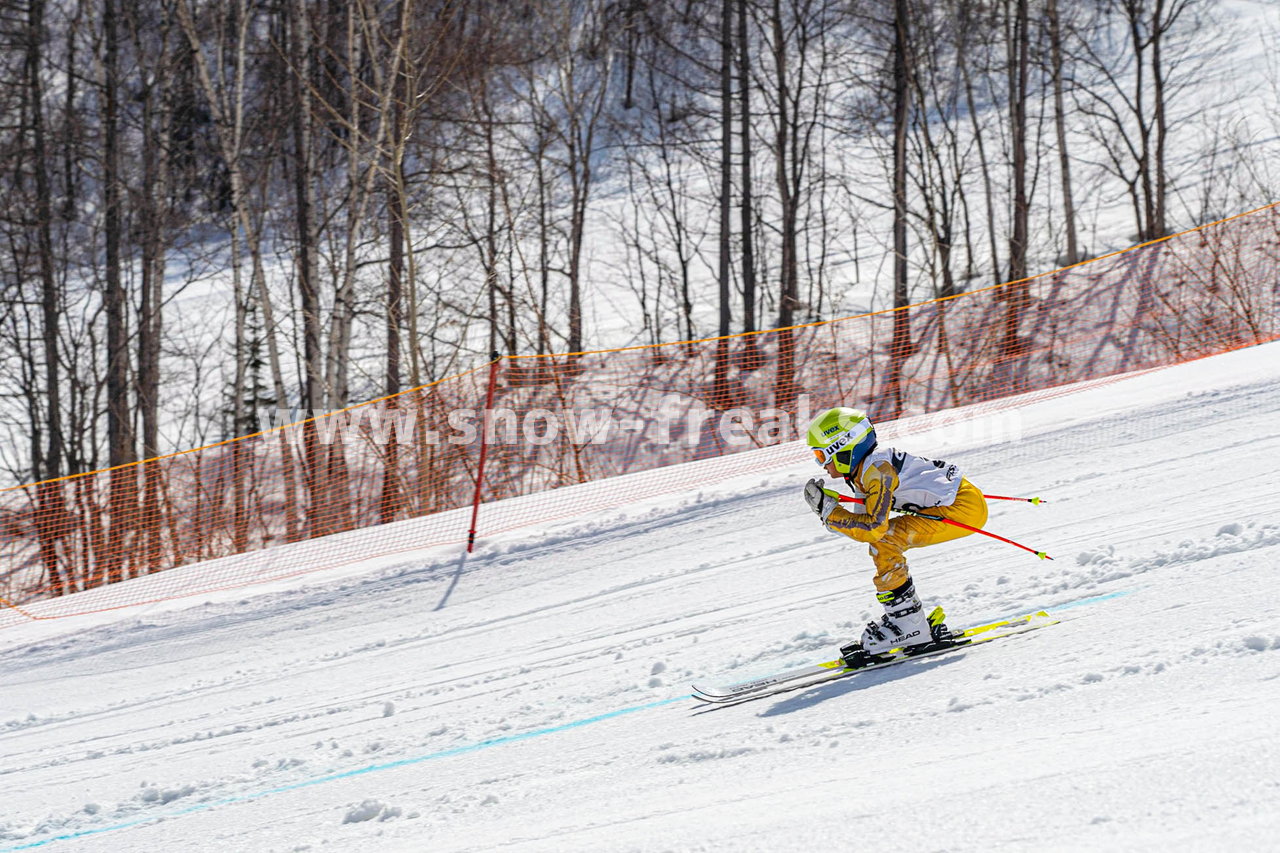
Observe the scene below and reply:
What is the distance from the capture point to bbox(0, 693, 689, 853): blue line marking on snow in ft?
19.5

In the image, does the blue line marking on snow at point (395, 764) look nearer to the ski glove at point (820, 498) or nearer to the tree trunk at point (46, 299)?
the ski glove at point (820, 498)

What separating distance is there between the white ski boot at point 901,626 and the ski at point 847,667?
0.05 meters

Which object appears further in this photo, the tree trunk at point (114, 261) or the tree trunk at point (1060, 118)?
the tree trunk at point (1060, 118)

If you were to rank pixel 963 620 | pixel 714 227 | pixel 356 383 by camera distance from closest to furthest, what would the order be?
pixel 963 620
pixel 356 383
pixel 714 227

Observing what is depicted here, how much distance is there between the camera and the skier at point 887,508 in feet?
18.7

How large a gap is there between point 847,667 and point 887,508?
971 mm

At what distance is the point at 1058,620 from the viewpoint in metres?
5.88

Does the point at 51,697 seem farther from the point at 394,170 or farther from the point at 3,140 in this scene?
the point at 3,140

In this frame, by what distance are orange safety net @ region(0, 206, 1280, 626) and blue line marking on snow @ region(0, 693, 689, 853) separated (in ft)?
17.3

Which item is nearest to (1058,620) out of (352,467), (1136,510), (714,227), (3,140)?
(1136,510)

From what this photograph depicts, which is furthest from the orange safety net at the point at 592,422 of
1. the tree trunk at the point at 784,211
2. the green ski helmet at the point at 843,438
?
the green ski helmet at the point at 843,438

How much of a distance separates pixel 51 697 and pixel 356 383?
57.5 ft

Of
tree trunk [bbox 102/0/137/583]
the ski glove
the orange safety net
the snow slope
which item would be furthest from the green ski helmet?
tree trunk [bbox 102/0/137/583]

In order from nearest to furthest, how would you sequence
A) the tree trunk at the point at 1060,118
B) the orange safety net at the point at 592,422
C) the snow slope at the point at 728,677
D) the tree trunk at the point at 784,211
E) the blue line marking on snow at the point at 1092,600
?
the snow slope at the point at 728,677 < the blue line marking on snow at the point at 1092,600 < the orange safety net at the point at 592,422 < the tree trunk at the point at 784,211 < the tree trunk at the point at 1060,118
